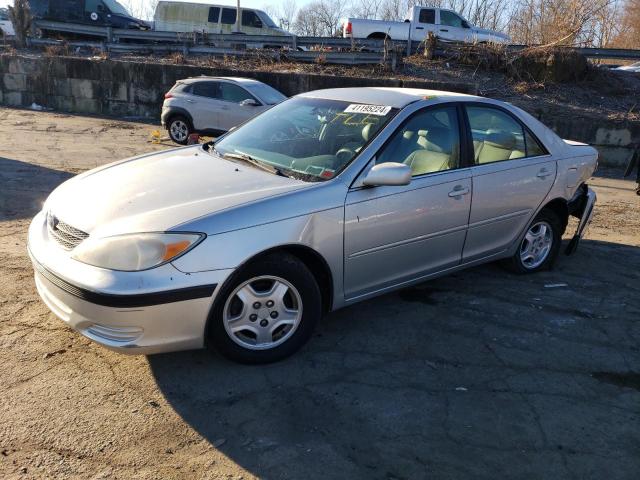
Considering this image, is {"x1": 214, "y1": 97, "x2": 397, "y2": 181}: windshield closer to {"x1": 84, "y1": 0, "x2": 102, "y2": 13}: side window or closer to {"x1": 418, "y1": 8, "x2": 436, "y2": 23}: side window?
{"x1": 418, "y1": 8, "x2": 436, "y2": 23}: side window

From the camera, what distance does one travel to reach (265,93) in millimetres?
12227

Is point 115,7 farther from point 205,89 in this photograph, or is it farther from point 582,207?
point 582,207

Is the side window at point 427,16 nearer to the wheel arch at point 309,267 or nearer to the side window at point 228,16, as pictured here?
the side window at point 228,16

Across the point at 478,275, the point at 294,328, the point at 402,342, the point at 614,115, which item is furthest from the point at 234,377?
the point at 614,115

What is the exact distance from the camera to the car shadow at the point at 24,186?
6.36m

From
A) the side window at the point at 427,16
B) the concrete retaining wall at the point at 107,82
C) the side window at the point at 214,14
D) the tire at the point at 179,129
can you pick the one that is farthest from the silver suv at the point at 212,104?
the side window at the point at 214,14

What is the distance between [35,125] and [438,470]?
13.9 metres

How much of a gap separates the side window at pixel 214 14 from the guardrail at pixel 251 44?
4.20 m

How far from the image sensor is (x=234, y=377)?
3.31m

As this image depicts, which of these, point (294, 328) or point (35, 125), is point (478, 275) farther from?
point (35, 125)

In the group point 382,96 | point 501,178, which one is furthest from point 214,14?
point 501,178

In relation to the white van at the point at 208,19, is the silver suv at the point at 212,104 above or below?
below

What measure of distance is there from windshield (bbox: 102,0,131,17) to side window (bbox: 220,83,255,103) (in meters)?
13.6

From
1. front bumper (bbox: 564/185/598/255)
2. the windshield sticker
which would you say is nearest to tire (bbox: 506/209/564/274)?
front bumper (bbox: 564/185/598/255)
